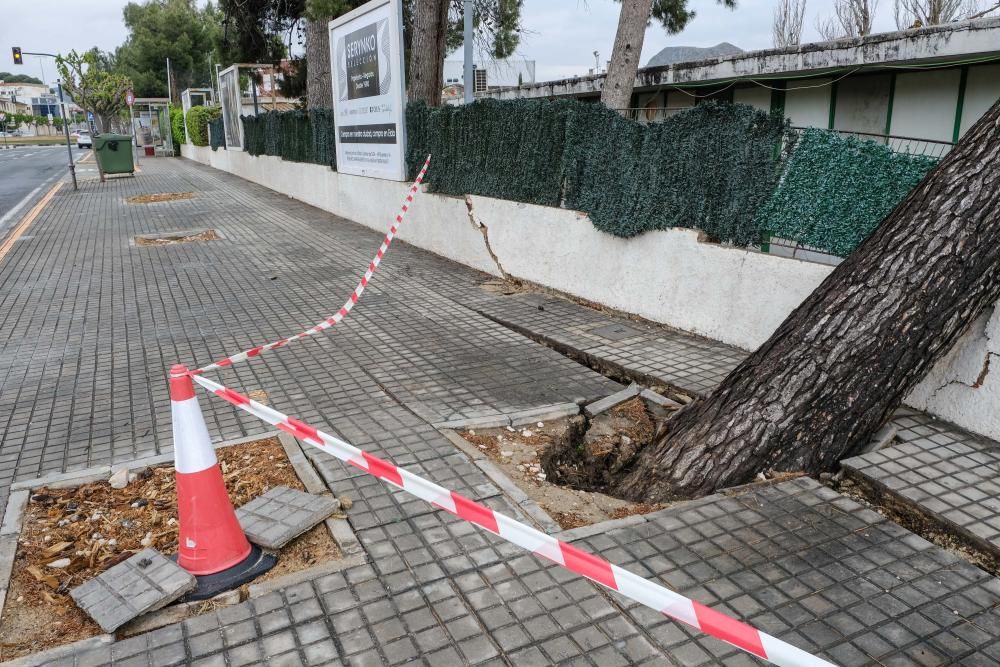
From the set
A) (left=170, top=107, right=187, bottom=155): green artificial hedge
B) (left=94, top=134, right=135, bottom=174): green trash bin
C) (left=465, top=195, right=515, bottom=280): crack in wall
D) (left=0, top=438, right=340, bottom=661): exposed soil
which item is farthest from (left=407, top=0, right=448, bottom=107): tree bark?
(left=170, top=107, right=187, bottom=155): green artificial hedge

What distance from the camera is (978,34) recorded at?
8.30 m

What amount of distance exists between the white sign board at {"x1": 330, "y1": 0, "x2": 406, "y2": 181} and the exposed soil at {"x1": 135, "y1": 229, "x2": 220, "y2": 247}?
279 cm

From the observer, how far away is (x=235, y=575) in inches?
125

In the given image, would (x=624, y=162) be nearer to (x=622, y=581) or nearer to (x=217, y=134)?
(x=622, y=581)

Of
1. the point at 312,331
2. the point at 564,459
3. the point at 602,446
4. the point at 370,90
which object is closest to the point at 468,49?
the point at 370,90

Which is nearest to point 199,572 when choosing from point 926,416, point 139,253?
point 926,416

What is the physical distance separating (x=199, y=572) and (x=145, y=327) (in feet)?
15.6

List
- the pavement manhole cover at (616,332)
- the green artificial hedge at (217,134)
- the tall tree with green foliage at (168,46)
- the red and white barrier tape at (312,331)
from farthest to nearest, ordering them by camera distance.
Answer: the tall tree with green foliage at (168,46)
the green artificial hedge at (217,134)
the pavement manhole cover at (616,332)
the red and white barrier tape at (312,331)

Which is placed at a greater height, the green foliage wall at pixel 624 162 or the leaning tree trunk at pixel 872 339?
the green foliage wall at pixel 624 162

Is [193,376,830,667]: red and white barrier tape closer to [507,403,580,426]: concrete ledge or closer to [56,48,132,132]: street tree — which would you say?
[507,403,580,426]: concrete ledge

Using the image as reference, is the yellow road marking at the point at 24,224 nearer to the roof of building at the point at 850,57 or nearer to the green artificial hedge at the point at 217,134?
the green artificial hedge at the point at 217,134

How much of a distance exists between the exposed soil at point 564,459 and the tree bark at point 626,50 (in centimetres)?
529

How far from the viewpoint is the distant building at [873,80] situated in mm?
8820

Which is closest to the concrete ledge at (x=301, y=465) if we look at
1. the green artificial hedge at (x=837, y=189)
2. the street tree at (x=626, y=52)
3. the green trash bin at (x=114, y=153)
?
the green artificial hedge at (x=837, y=189)
